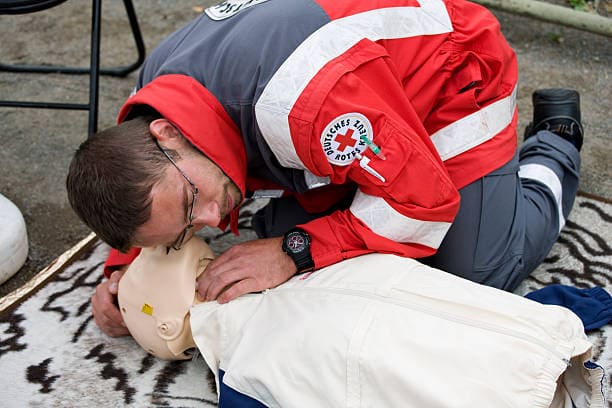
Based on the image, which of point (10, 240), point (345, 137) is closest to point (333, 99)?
point (345, 137)

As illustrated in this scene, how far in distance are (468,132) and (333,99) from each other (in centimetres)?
54

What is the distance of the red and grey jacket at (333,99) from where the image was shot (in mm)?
1493

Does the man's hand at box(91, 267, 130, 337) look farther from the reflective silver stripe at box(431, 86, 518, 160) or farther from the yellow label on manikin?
the reflective silver stripe at box(431, 86, 518, 160)

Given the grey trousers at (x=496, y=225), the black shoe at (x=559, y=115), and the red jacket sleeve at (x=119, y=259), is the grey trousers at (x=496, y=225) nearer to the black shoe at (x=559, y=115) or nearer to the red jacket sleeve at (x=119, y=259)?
the black shoe at (x=559, y=115)

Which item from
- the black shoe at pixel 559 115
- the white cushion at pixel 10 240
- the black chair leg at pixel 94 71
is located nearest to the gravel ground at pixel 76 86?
the white cushion at pixel 10 240

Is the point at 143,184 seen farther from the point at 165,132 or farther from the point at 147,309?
the point at 147,309

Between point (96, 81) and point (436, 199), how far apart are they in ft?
4.57

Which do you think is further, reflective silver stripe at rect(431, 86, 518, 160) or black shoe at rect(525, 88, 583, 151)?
black shoe at rect(525, 88, 583, 151)

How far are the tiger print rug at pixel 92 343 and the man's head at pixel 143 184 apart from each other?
391mm

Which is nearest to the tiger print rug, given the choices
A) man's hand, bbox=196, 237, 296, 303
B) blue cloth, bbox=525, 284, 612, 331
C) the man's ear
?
blue cloth, bbox=525, 284, 612, 331

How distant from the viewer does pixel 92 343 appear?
189 centimetres

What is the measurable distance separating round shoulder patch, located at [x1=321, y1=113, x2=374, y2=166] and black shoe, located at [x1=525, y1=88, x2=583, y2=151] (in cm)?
111

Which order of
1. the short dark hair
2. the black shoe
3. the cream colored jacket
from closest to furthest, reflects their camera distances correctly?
the cream colored jacket < the short dark hair < the black shoe

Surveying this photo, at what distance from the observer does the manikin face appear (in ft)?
4.87
